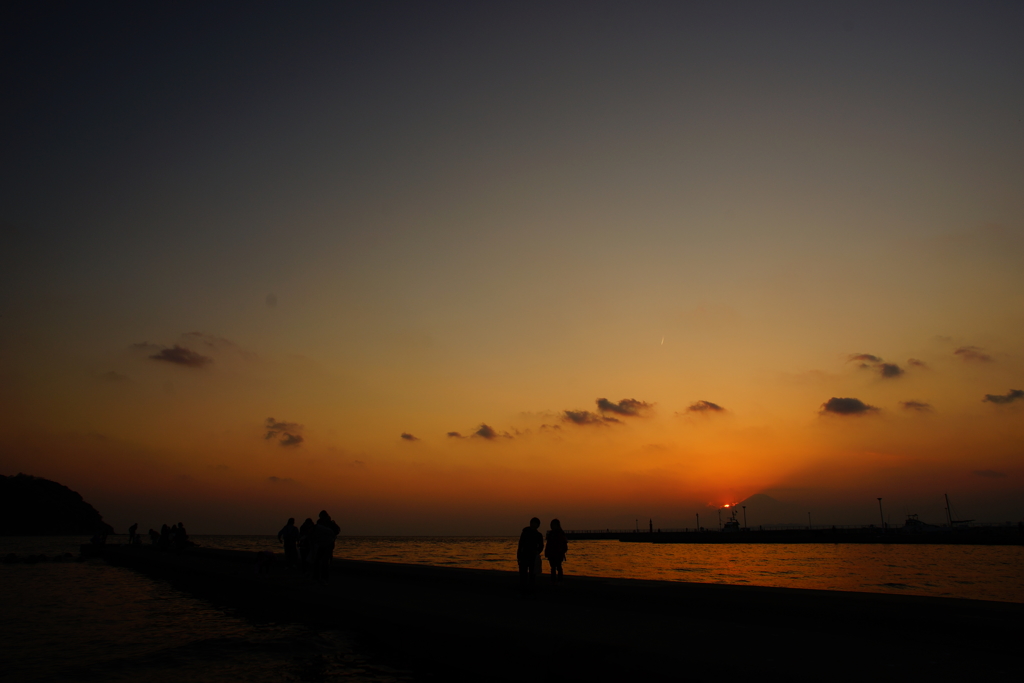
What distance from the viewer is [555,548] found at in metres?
17.5

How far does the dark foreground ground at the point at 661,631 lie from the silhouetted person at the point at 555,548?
60 cm

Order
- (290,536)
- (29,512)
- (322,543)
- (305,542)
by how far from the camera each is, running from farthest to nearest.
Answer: (29,512) → (290,536) → (305,542) → (322,543)

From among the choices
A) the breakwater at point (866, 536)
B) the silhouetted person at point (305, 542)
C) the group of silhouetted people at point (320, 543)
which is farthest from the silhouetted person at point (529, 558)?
the breakwater at point (866, 536)

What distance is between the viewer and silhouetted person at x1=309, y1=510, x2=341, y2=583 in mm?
17953

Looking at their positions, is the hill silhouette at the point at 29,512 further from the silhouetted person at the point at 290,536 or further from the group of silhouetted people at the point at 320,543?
the group of silhouetted people at the point at 320,543

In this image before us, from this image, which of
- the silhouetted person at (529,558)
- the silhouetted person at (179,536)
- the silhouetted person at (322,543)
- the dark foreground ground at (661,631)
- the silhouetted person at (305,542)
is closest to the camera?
the dark foreground ground at (661,631)

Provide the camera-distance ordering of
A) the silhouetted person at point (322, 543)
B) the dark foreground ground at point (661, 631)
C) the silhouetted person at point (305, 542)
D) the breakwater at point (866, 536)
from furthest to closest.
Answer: the breakwater at point (866, 536) → the silhouetted person at point (305, 542) → the silhouetted person at point (322, 543) → the dark foreground ground at point (661, 631)

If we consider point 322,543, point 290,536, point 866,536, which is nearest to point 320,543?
point 322,543

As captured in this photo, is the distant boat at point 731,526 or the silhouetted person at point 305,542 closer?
the silhouetted person at point 305,542

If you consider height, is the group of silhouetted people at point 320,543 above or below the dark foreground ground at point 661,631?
above

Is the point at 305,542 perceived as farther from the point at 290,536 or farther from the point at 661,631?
the point at 661,631

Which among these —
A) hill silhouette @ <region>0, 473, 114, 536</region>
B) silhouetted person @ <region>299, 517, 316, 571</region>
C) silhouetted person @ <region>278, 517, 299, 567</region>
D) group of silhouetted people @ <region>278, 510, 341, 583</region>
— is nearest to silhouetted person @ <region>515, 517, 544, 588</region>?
group of silhouetted people @ <region>278, 510, 341, 583</region>

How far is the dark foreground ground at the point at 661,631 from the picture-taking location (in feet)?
25.0

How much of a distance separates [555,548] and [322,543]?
685 cm
